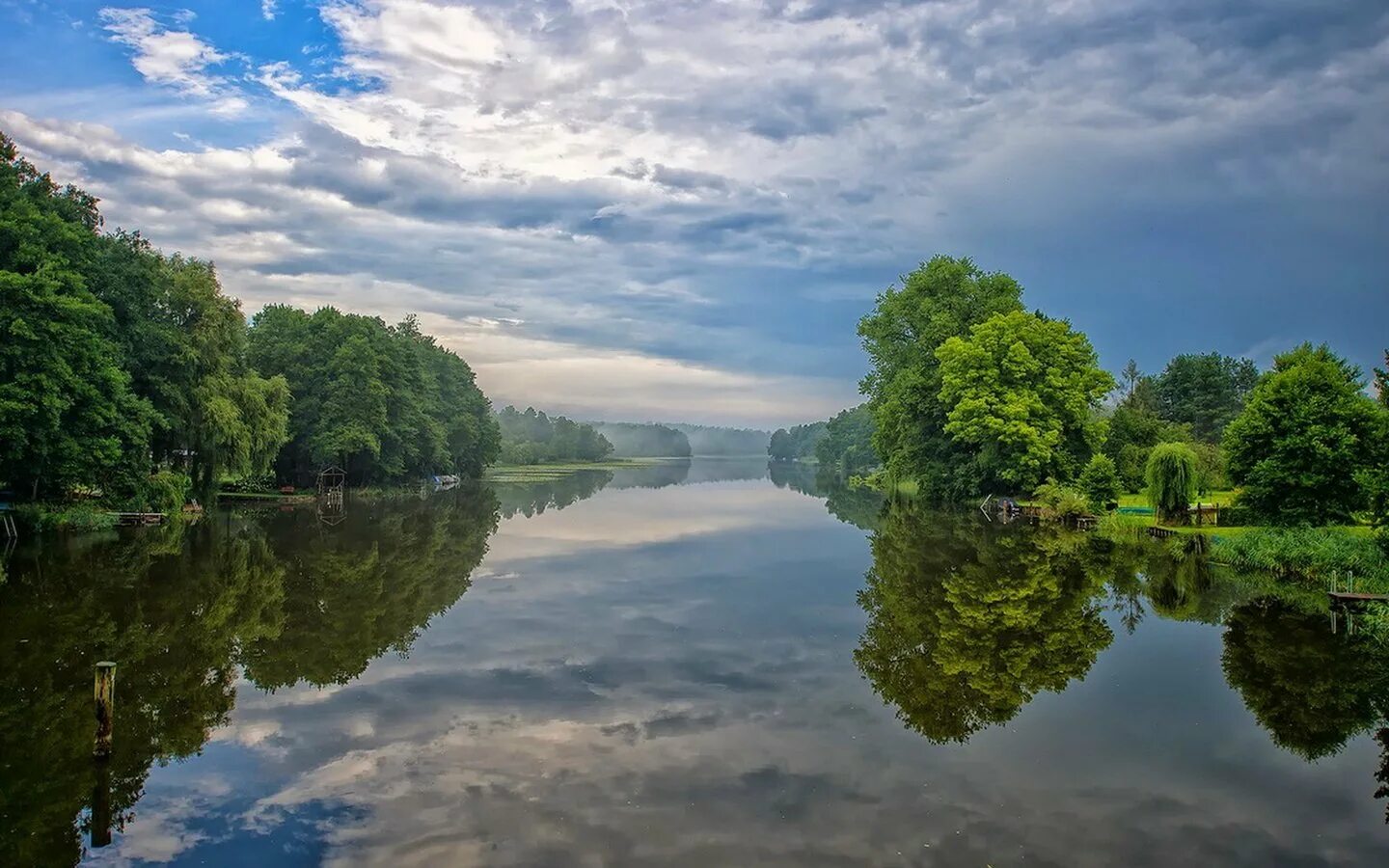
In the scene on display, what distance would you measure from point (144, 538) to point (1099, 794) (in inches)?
1388

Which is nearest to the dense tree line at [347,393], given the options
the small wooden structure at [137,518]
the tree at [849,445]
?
the small wooden structure at [137,518]

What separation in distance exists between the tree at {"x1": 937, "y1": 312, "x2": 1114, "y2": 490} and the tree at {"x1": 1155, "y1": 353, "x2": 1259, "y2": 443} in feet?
115

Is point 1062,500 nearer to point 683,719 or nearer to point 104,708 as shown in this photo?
point 683,719

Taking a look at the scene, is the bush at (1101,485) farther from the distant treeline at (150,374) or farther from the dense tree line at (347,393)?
the dense tree line at (347,393)

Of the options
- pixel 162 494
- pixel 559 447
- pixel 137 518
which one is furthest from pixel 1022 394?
pixel 559 447

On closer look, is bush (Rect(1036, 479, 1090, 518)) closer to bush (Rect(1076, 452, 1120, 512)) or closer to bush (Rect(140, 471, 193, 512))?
bush (Rect(1076, 452, 1120, 512))

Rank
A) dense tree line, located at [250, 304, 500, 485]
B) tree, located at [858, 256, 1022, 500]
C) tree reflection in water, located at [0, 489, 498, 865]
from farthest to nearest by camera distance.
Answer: dense tree line, located at [250, 304, 500, 485], tree, located at [858, 256, 1022, 500], tree reflection in water, located at [0, 489, 498, 865]

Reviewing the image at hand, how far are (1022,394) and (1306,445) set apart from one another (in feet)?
68.8

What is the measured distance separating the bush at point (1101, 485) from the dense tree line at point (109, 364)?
150 feet

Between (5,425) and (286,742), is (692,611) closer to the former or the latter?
(286,742)

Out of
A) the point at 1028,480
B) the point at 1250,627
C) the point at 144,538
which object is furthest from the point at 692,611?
the point at 1028,480

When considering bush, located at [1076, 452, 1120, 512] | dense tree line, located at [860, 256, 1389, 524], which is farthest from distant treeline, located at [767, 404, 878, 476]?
bush, located at [1076, 452, 1120, 512]

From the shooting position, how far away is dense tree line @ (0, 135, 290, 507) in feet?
106

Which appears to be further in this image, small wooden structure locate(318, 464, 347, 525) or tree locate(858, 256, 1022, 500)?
tree locate(858, 256, 1022, 500)
